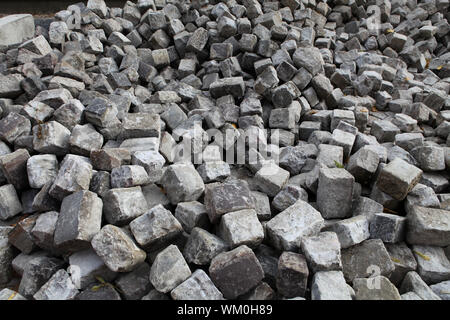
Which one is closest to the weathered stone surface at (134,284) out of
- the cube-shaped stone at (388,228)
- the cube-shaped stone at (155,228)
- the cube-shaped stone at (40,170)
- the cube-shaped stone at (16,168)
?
the cube-shaped stone at (155,228)

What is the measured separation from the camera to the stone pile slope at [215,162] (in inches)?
77.1

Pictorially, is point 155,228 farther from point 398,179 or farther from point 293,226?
point 398,179

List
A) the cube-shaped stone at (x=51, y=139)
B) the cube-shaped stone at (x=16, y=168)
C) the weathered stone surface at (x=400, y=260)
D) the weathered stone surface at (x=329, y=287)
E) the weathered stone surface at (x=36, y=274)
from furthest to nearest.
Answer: the cube-shaped stone at (x=51, y=139) → the cube-shaped stone at (x=16, y=168) → the weathered stone surface at (x=400, y=260) → the weathered stone surface at (x=36, y=274) → the weathered stone surface at (x=329, y=287)

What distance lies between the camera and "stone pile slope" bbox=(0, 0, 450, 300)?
196 centimetres

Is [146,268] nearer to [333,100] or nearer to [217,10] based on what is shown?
[333,100]

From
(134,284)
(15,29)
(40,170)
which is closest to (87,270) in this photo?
(134,284)

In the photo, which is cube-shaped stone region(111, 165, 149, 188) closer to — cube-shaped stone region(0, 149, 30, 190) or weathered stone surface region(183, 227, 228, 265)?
weathered stone surface region(183, 227, 228, 265)

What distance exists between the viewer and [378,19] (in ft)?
17.9

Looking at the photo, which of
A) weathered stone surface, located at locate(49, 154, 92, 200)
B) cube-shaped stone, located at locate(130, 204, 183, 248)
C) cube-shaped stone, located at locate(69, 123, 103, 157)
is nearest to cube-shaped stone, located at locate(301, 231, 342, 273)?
cube-shaped stone, located at locate(130, 204, 183, 248)

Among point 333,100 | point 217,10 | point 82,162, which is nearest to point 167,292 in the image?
point 82,162

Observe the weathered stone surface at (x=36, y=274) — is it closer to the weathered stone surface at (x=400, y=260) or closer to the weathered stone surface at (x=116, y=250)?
the weathered stone surface at (x=116, y=250)

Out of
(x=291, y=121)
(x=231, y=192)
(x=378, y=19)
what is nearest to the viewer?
(x=231, y=192)

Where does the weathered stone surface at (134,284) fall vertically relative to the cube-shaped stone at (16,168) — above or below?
below

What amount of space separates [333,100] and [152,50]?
95.3 inches
